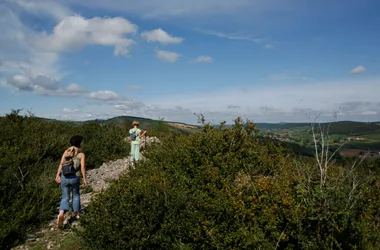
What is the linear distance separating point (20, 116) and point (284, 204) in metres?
16.2

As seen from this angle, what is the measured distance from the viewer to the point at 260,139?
8.99 meters

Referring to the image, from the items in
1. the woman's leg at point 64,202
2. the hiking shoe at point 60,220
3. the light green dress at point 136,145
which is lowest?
the hiking shoe at point 60,220

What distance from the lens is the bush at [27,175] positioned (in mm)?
6438

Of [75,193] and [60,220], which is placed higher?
[75,193]

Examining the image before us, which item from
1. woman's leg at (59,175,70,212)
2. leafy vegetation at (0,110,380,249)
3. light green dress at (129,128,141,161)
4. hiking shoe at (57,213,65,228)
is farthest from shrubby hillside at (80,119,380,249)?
light green dress at (129,128,141,161)

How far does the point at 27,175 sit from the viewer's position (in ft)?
29.4

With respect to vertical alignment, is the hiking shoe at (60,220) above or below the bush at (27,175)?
below

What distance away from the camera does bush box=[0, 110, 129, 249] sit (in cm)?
644

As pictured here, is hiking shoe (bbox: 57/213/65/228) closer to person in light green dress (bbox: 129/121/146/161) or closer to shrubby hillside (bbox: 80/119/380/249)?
shrubby hillside (bbox: 80/119/380/249)

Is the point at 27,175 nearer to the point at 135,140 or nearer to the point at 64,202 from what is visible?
the point at 64,202

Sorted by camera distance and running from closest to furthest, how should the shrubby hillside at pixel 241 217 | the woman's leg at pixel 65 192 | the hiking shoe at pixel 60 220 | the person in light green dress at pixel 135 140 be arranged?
the shrubby hillside at pixel 241 217 < the hiking shoe at pixel 60 220 < the woman's leg at pixel 65 192 < the person in light green dress at pixel 135 140

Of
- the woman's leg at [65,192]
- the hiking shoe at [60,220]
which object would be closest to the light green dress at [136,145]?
the woman's leg at [65,192]

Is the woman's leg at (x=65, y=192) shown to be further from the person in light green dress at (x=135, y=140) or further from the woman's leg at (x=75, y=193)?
the person in light green dress at (x=135, y=140)

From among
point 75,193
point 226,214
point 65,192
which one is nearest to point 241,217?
point 226,214
